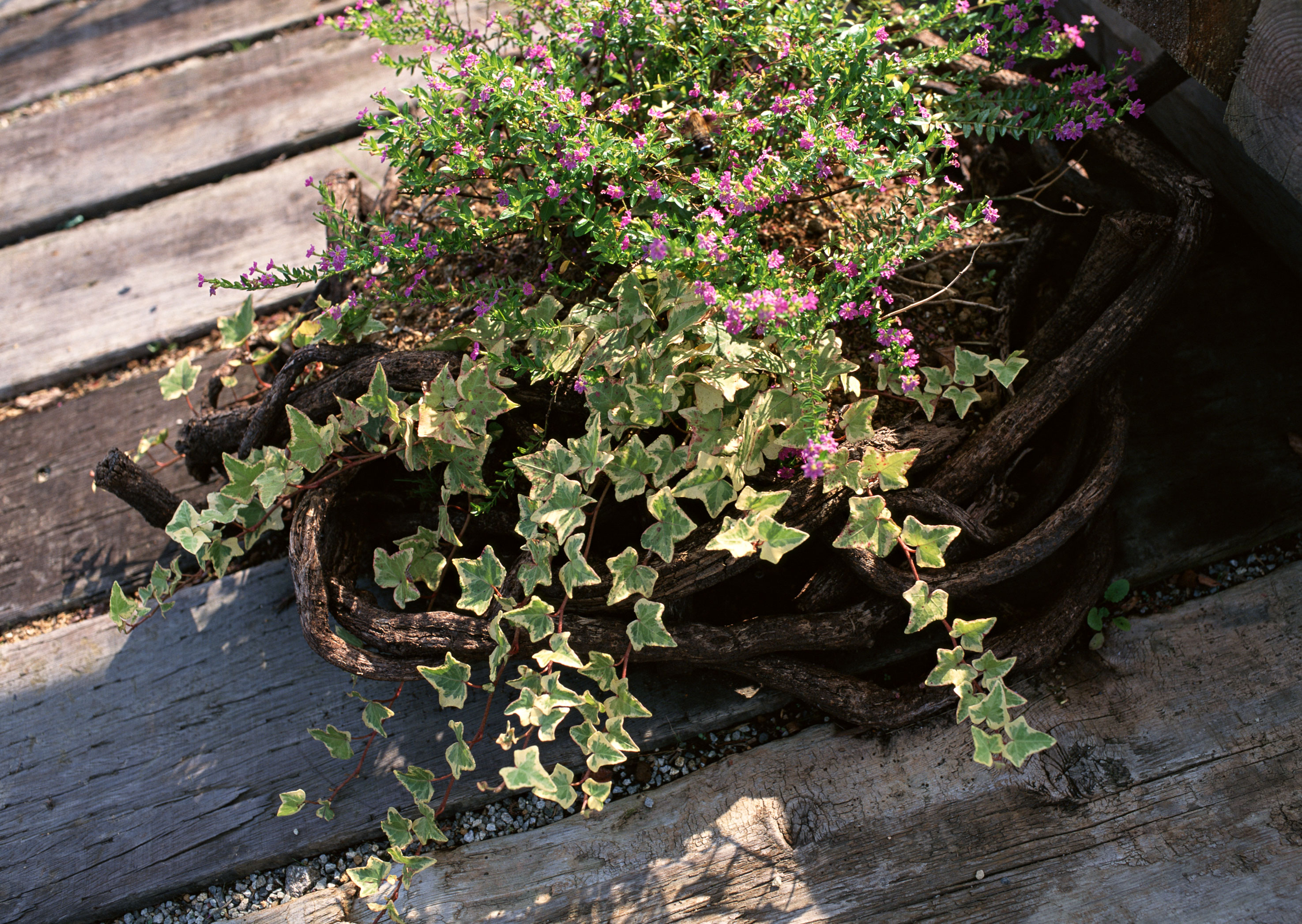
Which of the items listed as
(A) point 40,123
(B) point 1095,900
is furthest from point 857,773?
(A) point 40,123

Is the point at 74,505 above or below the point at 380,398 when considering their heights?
below

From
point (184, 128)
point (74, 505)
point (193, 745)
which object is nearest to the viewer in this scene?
point (193, 745)

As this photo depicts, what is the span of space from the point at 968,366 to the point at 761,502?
0.49m

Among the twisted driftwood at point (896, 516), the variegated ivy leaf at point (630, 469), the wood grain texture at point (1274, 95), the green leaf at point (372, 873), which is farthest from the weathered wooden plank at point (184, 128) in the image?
the wood grain texture at point (1274, 95)

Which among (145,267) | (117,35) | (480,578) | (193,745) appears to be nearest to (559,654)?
(480,578)

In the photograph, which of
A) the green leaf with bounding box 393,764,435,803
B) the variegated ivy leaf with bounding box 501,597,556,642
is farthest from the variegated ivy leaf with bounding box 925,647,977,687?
the green leaf with bounding box 393,764,435,803

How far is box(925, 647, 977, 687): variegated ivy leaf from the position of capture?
128 cm

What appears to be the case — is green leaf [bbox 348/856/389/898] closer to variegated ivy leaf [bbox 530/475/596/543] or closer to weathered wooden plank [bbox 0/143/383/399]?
variegated ivy leaf [bbox 530/475/596/543]

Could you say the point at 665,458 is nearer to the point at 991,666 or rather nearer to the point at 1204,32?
the point at 991,666

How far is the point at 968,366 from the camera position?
58.2 inches

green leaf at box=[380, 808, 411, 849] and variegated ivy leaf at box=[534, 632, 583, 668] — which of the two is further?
green leaf at box=[380, 808, 411, 849]

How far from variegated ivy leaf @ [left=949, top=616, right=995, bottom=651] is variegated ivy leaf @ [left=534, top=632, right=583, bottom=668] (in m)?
0.59

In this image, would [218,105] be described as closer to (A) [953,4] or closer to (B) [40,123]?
(B) [40,123]

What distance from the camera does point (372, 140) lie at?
150 cm
